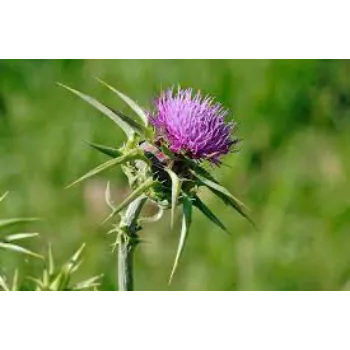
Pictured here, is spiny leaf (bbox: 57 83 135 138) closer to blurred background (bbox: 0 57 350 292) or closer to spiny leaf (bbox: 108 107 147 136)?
spiny leaf (bbox: 108 107 147 136)

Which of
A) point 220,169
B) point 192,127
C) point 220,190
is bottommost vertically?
point 220,190

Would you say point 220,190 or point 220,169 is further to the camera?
point 220,169

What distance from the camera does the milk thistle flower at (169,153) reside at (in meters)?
2.20

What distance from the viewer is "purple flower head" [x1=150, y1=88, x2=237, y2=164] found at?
2.23 m

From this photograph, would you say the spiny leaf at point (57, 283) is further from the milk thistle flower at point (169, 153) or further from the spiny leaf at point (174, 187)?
the spiny leaf at point (174, 187)

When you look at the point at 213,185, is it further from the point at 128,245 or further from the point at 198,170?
the point at 128,245

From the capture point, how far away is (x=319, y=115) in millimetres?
4297

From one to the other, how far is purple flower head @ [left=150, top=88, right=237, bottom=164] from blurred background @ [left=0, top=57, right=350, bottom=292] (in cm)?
135

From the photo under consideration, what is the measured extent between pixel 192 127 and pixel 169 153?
0.23 feet

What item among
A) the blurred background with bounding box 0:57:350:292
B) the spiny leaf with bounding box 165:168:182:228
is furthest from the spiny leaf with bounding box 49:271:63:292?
the blurred background with bounding box 0:57:350:292

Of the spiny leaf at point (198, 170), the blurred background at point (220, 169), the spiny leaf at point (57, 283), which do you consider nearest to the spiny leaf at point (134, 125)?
the spiny leaf at point (198, 170)

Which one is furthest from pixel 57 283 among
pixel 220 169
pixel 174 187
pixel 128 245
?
pixel 220 169

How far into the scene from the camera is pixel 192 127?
2.23 metres

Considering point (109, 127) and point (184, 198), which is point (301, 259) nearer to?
point (109, 127)
